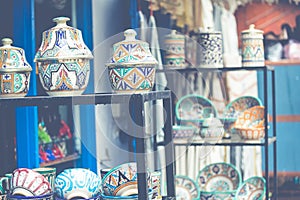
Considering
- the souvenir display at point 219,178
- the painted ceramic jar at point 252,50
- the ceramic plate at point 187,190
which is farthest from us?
the souvenir display at point 219,178

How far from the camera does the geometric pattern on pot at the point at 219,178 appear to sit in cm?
379

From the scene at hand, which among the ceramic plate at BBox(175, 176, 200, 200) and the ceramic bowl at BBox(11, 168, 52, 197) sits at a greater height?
the ceramic bowl at BBox(11, 168, 52, 197)

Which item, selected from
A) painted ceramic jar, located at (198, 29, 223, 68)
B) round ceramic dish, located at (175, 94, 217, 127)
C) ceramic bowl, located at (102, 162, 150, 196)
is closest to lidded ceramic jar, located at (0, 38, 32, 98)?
ceramic bowl, located at (102, 162, 150, 196)

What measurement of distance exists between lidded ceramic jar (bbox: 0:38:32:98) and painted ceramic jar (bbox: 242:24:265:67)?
1.77 metres

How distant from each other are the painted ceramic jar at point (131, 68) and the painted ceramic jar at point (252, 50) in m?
1.62

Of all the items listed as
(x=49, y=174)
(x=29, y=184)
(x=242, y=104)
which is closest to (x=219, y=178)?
(x=242, y=104)

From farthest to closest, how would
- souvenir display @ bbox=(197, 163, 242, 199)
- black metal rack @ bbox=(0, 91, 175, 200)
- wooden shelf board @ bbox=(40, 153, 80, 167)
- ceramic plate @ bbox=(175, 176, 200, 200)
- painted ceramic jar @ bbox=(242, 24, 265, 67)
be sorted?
souvenir display @ bbox=(197, 163, 242, 199)
ceramic plate @ bbox=(175, 176, 200, 200)
painted ceramic jar @ bbox=(242, 24, 265, 67)
wooden shelf board @ bbox=(40, 153, 80, 167)
black metal rack @ bbox=(0, 91, 175, 200)

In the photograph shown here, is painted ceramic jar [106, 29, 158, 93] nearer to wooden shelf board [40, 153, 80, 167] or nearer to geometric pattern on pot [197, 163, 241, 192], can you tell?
wooden shelf board [40, 153, 80, 167]

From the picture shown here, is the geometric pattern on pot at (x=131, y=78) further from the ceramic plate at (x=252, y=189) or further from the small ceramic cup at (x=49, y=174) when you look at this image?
the ceramic plate at (x=252, y=189)

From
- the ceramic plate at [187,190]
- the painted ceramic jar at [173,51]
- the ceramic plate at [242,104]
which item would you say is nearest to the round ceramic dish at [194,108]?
the ceramic plate at [242,104]

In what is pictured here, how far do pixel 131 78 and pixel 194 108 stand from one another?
200 cm

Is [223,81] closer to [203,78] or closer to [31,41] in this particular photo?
[203,78]

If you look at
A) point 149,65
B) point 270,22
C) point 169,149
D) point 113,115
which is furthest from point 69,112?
point 270,22

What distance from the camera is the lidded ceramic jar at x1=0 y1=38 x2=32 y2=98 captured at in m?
2.01
